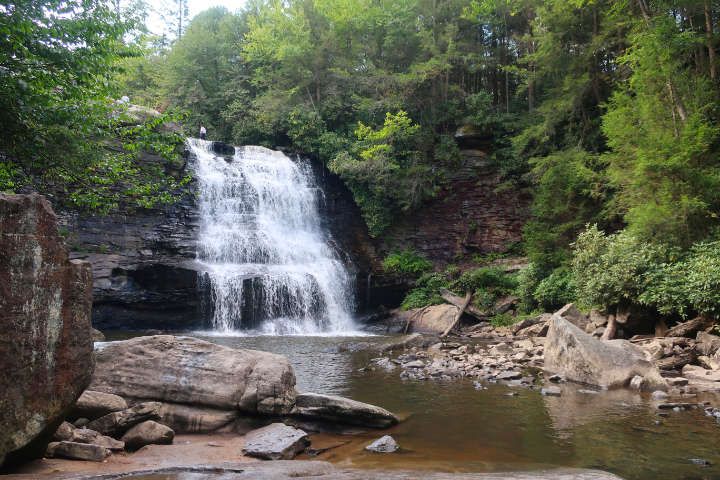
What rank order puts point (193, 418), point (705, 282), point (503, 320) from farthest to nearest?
point (503, 320) → point (705, 282) → point (193, 418)

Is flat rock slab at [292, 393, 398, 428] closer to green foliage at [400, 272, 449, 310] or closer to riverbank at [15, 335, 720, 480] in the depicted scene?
riverbank at [15, 335, 720, 480]

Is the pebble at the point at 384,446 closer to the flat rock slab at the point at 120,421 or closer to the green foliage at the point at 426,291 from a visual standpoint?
the flat rock slab at the point at 120,421

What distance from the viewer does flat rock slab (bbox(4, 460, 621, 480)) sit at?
145 inches

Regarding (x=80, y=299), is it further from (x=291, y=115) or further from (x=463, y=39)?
(x=463, y=39)

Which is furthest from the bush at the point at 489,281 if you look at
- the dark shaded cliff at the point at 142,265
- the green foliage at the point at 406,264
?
the dark shaded cliff at the point at 142,265

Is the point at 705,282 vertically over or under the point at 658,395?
over

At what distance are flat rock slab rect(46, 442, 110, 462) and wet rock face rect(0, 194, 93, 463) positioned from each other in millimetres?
264

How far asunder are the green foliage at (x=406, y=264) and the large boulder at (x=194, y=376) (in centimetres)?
1717

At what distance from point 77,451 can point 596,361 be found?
7.68 m

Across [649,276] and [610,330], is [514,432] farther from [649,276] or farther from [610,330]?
[649,276]

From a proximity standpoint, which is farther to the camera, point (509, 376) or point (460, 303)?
Answer: point (460, 303)

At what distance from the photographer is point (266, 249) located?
67.0 feet

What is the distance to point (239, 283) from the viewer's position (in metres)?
18.1

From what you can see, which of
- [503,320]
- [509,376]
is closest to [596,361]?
[509,376]
